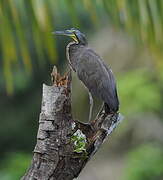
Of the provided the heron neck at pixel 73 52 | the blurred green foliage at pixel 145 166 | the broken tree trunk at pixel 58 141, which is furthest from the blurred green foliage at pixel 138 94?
the broken tree trunk at pixel 58 141

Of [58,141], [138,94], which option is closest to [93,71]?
[58,141]

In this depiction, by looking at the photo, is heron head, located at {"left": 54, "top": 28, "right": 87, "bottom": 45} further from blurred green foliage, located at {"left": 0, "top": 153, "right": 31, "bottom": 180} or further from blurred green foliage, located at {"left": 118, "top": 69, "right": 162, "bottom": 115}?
blurred green foliage, located at {"left": 118, "top": 69, "right": 162, "bottom": 115}

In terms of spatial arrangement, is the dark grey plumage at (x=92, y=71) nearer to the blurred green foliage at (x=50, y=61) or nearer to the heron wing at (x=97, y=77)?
the heron wing at (x=97, y=77)

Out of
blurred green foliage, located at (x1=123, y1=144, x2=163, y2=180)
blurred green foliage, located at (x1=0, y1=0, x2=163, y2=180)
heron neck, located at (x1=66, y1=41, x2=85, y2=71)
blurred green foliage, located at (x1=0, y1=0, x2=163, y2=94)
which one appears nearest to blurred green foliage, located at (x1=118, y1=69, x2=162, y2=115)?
blurred green foliage, located at (x1=0, y1=0, x2=163, y2=180)

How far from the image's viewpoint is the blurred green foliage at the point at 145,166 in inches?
282

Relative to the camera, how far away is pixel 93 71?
264 centimetres

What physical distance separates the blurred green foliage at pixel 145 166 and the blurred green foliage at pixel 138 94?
33.2 inches

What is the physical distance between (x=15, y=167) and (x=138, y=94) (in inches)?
68.8

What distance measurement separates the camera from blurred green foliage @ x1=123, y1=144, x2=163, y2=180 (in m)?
7.15

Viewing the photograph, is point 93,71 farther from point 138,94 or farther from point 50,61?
point 50,61

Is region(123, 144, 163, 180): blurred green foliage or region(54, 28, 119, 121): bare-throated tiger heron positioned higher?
region(54, 28, 119, 121): bare-throated tiger heron

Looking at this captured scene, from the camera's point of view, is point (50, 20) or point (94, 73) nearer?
point (94, 73)

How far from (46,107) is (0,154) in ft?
24.2

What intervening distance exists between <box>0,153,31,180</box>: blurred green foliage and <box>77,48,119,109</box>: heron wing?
14.4 ft
